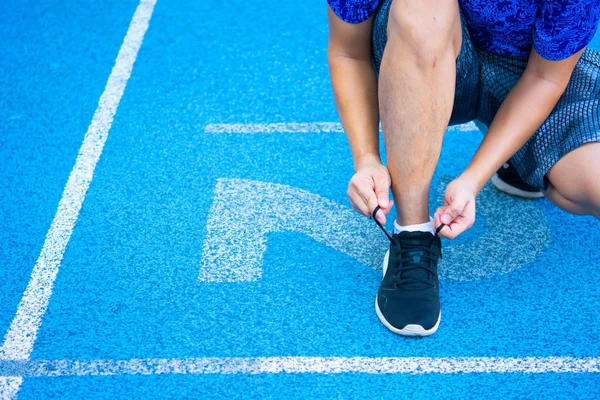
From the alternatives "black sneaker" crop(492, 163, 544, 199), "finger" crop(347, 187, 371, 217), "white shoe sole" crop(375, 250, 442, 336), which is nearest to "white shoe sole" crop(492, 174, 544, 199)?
"black sneaker" crop(492, 163, 544, 199)

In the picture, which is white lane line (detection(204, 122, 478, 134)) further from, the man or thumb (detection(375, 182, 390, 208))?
thumb (detection(375, 182, 390, 208))

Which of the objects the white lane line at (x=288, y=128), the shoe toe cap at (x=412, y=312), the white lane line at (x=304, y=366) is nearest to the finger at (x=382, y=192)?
the shoe toe cap at (x=412, y=312)

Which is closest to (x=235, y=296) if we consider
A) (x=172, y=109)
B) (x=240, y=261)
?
(x=240, y=261)

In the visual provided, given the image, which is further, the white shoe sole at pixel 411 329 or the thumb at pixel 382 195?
the white shoe sole at pixel 411 329

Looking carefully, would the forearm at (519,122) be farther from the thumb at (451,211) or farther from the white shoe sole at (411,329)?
the white shoe sole at (411,329)

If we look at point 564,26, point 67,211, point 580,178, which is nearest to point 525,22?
point 564,26

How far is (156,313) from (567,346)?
1.17m

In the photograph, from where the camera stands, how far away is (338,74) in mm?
2035

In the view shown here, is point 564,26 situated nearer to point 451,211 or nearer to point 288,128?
point 451,211

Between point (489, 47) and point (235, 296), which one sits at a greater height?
point (489, 47)

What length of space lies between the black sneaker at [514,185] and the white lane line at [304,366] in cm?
70

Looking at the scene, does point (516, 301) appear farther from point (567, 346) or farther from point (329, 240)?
point (329, 240)

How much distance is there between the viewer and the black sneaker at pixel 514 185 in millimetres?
2377

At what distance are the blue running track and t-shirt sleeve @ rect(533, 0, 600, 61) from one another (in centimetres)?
71
